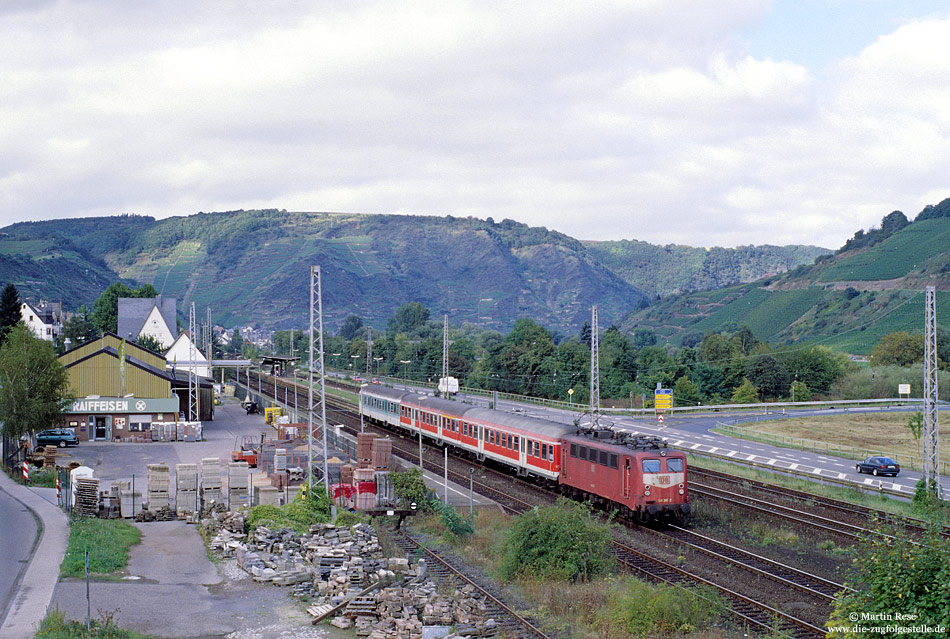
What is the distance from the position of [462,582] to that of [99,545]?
1171 cm

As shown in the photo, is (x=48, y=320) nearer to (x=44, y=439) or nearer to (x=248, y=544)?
(x=44, y=439)

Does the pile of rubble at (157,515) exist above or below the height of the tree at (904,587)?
below

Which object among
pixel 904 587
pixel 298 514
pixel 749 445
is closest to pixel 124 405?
pixel 298 514

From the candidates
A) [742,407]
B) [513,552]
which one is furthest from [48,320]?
[513,552]

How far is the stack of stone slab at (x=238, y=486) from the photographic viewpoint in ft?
108

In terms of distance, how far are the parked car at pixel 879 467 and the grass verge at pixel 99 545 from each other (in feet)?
125

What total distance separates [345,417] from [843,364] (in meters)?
67.7

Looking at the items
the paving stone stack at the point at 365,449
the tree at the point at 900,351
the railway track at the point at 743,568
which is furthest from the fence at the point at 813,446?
the tree at the point at 900,351

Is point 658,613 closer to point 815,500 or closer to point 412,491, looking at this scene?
point 412,491

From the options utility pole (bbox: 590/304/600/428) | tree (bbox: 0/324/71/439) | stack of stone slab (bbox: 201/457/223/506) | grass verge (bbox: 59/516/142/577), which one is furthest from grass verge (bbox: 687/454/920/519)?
tree (bbox: 0/324/71/439)

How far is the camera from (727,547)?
25766 millimetres

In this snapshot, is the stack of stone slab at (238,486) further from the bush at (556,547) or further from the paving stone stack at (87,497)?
the bush at (556,547)

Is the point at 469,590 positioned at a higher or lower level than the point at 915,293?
lower

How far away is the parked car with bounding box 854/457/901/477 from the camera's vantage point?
45.3 meters
